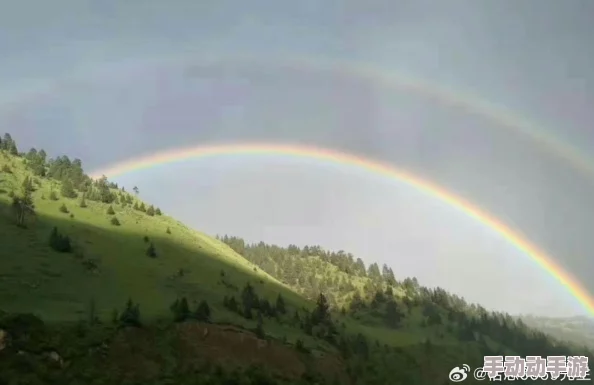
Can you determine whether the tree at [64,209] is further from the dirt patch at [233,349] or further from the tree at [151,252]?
the dirt patch at [233,349]

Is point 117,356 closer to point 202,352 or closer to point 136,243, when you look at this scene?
point 202,352

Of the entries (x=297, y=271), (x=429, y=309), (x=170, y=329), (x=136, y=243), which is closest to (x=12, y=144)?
(x=136, y=243)

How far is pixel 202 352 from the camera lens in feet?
148

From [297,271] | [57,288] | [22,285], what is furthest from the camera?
[297,271]

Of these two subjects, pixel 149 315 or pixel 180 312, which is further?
pixel 180 312

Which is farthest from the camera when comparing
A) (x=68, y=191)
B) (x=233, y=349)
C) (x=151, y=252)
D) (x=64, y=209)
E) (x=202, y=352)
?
(x=68, y=191)

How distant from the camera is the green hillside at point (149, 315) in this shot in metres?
36.4

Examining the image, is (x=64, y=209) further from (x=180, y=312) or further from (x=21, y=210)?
(x=180, y=312)

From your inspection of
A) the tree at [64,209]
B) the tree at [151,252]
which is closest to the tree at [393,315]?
A: the tree at [151,252]

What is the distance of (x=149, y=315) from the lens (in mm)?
49500

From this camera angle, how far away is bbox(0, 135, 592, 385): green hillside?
120ft

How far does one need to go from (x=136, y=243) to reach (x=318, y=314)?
34.2 m

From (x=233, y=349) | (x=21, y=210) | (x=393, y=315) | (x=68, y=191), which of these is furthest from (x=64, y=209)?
(x=393, y=315)

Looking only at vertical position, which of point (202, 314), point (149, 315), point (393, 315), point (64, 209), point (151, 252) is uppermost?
point (393, 315)
